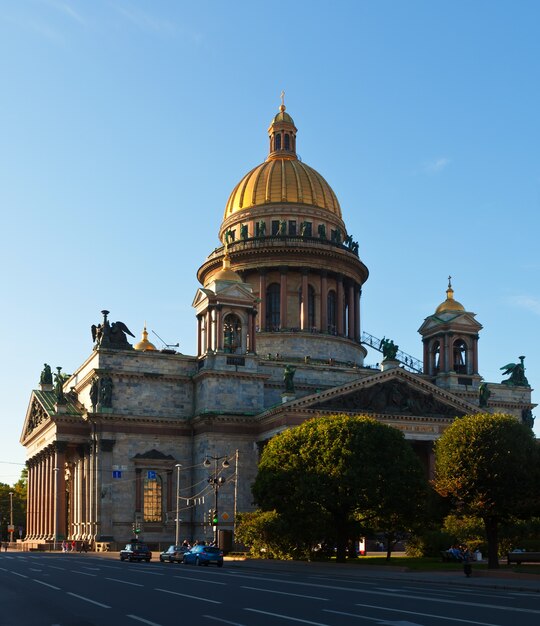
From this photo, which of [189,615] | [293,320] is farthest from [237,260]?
[189,615]

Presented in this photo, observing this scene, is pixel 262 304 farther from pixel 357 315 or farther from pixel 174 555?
pixel 174 555

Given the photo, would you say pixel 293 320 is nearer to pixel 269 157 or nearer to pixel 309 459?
pixel 269 157

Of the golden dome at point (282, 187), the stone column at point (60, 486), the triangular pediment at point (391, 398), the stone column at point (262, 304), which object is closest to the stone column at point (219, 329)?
the triangular pediment at point (391, 398)

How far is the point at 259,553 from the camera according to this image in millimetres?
67938

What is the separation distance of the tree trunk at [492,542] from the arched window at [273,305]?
51304mm

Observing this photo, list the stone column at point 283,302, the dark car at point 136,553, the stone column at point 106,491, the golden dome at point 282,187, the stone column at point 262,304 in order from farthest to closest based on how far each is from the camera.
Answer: the golden dome at point 282,187, the stone column at point 262,304, the stone column at point 283,302, the stone column at point 106,491, the dark car at point 136,553

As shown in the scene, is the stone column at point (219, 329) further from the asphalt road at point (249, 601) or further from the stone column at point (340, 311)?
the asphalt road at point (249, 601)

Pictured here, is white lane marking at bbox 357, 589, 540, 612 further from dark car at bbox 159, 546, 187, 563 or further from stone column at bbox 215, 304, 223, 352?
stone column at bbox 215, 304, 223, 352

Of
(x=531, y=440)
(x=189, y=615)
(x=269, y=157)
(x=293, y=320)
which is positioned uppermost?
(x=269, y=157)

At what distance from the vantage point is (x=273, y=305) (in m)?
104

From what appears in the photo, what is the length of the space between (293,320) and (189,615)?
78.2 m

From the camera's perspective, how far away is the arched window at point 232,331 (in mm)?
89500

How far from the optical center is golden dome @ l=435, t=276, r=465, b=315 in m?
98.9

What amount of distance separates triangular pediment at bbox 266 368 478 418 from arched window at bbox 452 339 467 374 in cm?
1072
